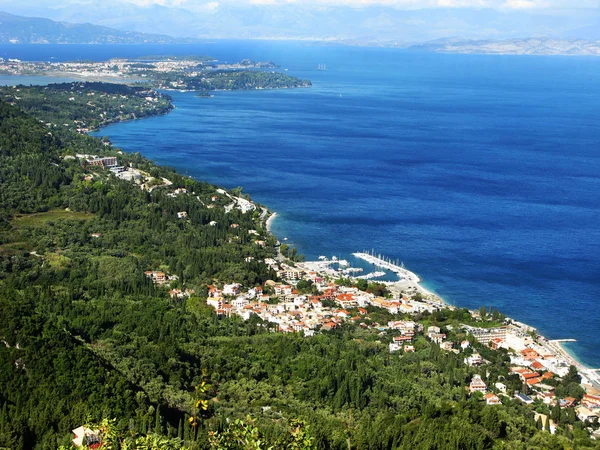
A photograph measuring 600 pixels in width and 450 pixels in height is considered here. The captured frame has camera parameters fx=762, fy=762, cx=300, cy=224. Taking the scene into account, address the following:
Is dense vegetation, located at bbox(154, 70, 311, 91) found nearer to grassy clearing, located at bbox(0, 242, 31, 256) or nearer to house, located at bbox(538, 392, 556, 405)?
grassy clearing, located at bbox(0, 242, 31, 256)

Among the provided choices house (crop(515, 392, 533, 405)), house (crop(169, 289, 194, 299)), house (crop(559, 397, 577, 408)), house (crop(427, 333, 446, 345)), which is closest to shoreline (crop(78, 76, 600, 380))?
house (crop(559, 397, 577, 408))

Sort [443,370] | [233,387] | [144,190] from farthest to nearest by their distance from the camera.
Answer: [144,190], [443,370], [233,387]

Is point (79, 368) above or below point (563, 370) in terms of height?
above

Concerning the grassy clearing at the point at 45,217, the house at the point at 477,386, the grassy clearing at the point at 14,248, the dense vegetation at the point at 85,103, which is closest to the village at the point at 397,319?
the house at the point at 477,386

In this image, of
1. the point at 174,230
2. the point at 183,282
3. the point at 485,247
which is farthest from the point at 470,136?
the point at 183,282

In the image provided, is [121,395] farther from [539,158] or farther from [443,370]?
[539,158]

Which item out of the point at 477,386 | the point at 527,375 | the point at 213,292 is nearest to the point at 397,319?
the point at 527,375
